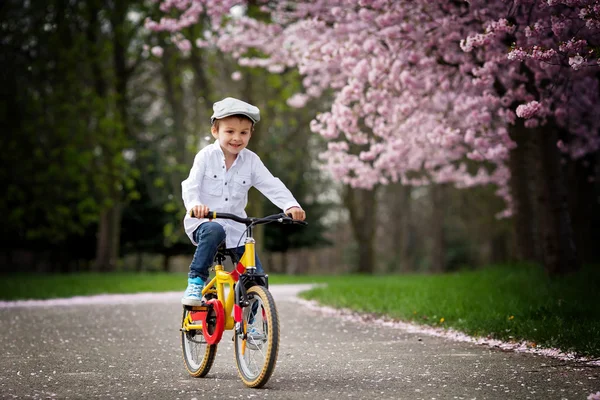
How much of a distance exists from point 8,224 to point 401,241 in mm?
20042

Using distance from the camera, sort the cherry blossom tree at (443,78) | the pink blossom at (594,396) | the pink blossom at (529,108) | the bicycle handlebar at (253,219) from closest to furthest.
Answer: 1. the pink blossom at (594,396)
2. the bicycle handlebar at (253,219)
3. the pink blossom at (529,108)
4. the cherry blossom tree at (443,78)

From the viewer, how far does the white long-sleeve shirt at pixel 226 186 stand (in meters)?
5.41

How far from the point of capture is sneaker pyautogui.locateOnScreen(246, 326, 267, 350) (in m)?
5.05

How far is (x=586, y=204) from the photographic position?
1766 centimetres

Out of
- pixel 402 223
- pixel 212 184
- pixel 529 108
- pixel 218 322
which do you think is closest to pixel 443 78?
pixel 529 108

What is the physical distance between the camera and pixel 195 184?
5363 millimetres

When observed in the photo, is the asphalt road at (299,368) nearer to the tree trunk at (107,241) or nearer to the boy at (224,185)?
the boy at (224,185)

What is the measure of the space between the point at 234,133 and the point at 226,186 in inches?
15.9

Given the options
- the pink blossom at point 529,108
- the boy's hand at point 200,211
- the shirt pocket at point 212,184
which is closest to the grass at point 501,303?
the pink blossom at point 529,108

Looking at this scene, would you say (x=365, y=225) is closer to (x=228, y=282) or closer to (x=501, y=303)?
(x=501, y=303)

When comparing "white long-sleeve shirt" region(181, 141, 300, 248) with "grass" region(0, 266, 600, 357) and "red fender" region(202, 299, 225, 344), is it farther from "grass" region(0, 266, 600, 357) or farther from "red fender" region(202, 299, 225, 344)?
"grass" region(0, 266, 600, 357)

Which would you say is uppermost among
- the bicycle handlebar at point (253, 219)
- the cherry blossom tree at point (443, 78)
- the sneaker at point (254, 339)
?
the cherry blossom tree at point (443, 78)

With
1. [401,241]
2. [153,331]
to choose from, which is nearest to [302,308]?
[153,331]

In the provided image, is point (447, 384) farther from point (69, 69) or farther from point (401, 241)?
point (401, 241)
